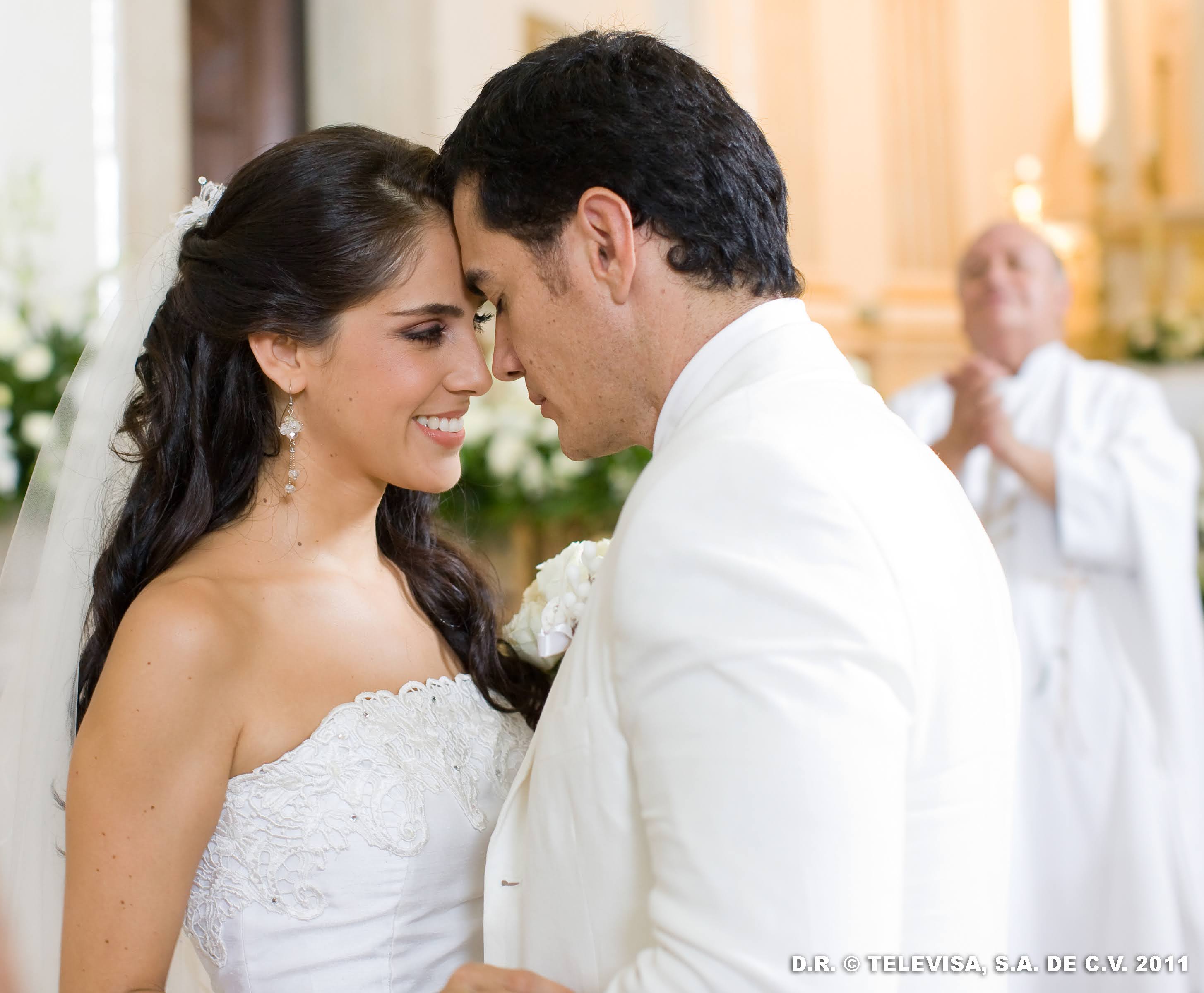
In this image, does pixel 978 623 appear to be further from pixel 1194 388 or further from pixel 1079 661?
pixel 1194 388

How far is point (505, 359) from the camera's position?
6.14ft

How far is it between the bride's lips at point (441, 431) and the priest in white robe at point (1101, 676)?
87.0 inches

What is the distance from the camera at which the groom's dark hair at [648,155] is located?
158 cm

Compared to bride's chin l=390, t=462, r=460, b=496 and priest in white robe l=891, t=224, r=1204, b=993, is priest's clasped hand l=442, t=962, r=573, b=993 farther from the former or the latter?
priest in white robe l=891, t=224, r=1204, b=993

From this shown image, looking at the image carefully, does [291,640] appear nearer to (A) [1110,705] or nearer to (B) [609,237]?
(B) [609,237]

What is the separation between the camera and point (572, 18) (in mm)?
6828

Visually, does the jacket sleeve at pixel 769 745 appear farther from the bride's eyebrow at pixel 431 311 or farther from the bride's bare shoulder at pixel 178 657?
the bride's eyebrow at pixel 431 311

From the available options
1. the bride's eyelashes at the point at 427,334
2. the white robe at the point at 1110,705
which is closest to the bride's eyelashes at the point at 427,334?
the bride's eyelashes at the point at 427,334

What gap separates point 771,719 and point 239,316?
51.5 inches

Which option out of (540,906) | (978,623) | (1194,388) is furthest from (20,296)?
(1194,388)

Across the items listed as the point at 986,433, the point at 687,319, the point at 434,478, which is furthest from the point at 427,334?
the point at 986,433

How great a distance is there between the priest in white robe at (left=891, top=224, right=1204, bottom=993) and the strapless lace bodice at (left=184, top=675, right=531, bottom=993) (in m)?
2.39

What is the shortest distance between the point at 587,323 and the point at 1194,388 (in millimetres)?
5398

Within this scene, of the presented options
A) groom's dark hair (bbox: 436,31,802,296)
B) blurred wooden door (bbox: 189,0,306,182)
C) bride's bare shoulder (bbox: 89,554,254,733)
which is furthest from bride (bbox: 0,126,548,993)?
blurred wooden door (bbox: 189,0,306,182)
